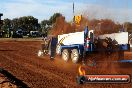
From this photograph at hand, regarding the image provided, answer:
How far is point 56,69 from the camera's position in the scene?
54.2 ft

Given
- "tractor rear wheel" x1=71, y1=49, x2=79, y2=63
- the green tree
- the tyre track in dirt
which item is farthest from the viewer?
the green tree

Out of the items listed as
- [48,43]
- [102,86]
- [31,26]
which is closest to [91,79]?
[102,86]

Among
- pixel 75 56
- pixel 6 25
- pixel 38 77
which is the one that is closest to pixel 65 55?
pixel 75 56

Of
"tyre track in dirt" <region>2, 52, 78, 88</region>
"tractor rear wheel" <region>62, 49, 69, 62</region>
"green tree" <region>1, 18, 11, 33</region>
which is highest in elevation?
"green tree" <region>1, 18, 11, 33</region>

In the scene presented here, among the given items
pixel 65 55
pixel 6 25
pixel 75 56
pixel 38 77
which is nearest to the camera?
pixel 38 77

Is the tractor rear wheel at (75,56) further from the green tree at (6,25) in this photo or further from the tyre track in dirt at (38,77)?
the green tree at (6,25)

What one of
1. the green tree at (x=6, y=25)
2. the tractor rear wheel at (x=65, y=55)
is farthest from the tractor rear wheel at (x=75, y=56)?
the green tree at (x=6, y=25)

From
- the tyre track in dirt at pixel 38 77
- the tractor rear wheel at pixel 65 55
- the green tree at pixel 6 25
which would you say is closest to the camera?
the tyre track in dirt at pixel 38 77

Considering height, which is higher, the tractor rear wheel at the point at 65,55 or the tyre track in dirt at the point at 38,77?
the tractor rear wheel at the point at 65,55

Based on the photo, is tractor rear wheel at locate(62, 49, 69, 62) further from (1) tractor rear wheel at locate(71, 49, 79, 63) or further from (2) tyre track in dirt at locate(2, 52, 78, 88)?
(2) tyre track in dirt at locate(2, 52, 78, 88)

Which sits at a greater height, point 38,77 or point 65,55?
point 65,55

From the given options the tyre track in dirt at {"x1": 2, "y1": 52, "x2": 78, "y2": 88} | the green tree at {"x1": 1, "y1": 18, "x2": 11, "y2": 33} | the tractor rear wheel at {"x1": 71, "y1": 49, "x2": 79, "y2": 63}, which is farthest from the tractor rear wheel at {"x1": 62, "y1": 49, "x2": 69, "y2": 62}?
the green tree at {"x1": 1, "y1": 18, "x2": 11, "y2": 33}

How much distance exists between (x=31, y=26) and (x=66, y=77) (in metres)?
118

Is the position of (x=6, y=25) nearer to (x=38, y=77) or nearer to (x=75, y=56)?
(x=75, y=56)
